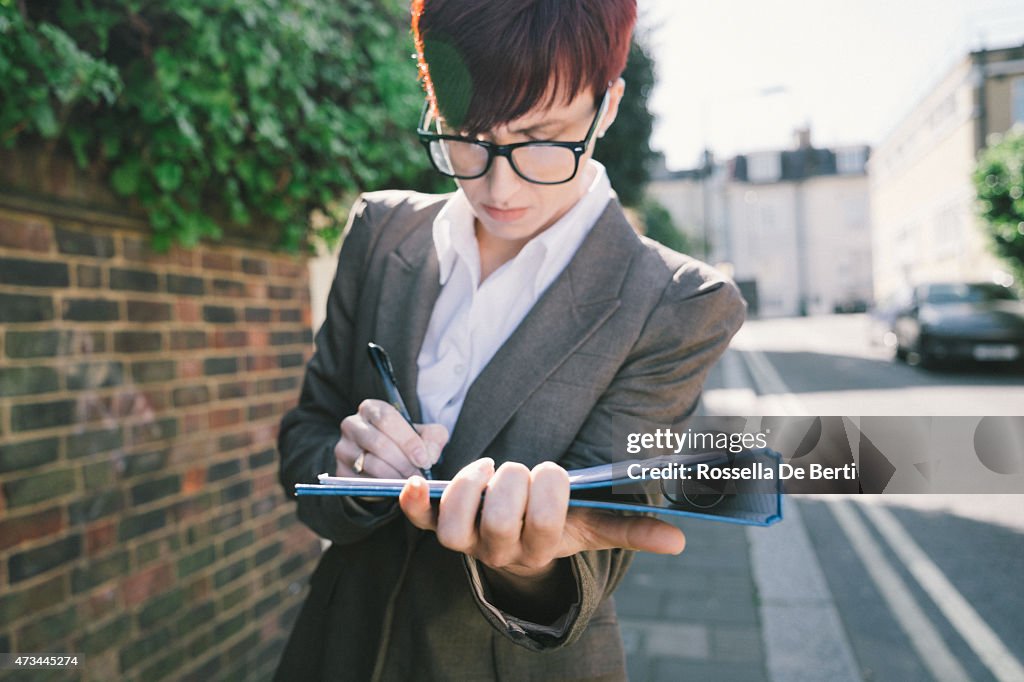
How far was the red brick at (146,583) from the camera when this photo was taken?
2.33 m

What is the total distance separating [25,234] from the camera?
6.39ft

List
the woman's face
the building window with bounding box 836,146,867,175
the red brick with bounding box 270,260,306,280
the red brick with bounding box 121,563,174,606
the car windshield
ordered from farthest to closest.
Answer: the building window with bounding box 836,146,867,175 → the car windshield → the red brick with bounding box 270,260,306,280 → the red brick with bounding box 121,563,174,606 → the woman's face

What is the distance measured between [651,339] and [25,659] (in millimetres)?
1859

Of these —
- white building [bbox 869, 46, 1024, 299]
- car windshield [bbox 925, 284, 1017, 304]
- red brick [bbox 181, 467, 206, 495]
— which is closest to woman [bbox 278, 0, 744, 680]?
red brick [bbox 181, 467, 206, 495]

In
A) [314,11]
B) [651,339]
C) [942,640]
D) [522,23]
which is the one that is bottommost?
[942,640]

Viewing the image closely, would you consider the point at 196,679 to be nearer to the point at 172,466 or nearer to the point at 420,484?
the point at 172,466

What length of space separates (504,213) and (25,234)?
141cm

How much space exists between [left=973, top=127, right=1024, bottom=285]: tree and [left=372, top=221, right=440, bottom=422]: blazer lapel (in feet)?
55.5

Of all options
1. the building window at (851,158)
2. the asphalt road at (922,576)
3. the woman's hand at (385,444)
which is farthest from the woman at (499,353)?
the building window at (851,158)

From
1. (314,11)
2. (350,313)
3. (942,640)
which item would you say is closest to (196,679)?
(350,313)

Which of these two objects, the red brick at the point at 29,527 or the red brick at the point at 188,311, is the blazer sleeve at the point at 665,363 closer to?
→ the red brick at the point at 29,527

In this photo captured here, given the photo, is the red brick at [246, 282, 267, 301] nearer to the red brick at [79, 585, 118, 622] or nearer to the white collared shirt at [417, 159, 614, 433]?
the red brick at [79, 585, 118, 622]

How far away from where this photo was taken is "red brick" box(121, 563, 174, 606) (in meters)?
2.33

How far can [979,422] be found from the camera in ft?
5.09
